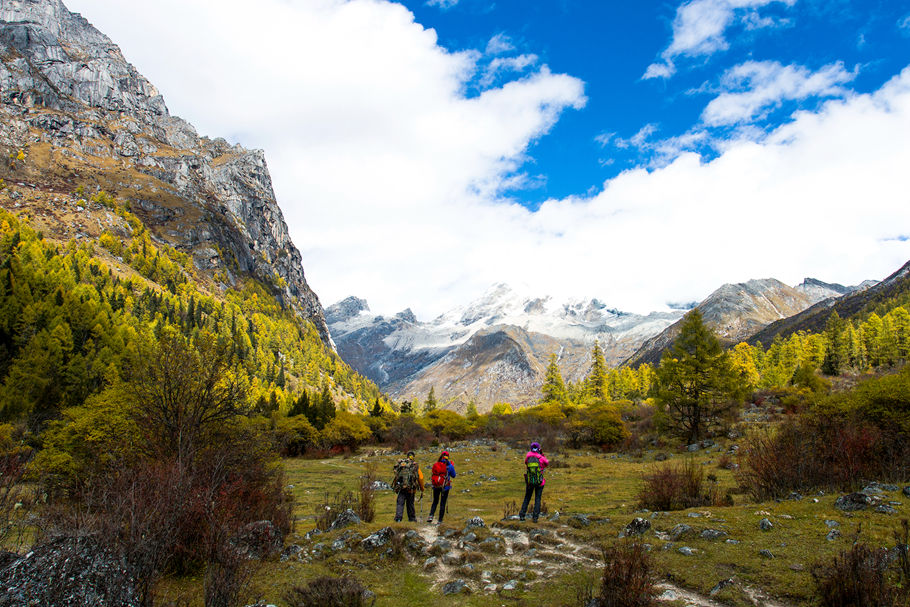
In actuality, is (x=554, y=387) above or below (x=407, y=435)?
above

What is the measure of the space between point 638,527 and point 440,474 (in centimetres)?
586

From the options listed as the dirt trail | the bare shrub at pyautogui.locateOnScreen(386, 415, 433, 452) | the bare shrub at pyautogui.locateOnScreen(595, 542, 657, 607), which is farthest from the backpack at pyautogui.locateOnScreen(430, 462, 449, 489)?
the bare shrub at pyautogui.locateOnScreen(386, 415, 433, 452)

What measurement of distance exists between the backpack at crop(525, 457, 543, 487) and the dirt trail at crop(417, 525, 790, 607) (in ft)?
5.52

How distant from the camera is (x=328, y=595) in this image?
638cm

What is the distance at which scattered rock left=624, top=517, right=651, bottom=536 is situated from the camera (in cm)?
1008

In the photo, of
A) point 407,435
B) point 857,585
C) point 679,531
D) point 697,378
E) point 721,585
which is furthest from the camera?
point 407,435

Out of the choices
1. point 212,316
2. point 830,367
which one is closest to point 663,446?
point 830,367

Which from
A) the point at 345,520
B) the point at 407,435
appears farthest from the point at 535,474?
the point at 407,435

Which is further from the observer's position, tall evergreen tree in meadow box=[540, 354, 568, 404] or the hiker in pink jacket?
tall evergreen tree in meadow box=[540, 354, 568, 404]

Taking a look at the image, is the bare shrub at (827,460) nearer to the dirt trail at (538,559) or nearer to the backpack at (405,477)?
the dirt trail at (538,559)

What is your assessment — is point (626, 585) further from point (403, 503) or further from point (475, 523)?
point (403, 503)

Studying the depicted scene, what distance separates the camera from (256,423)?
17.1 m

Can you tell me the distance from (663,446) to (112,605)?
1379 inches

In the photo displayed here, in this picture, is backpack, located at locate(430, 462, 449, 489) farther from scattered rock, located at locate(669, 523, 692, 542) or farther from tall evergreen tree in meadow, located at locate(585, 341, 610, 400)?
tall evergreen tree in meadow, located at locate(585, 341, 610, 400)
